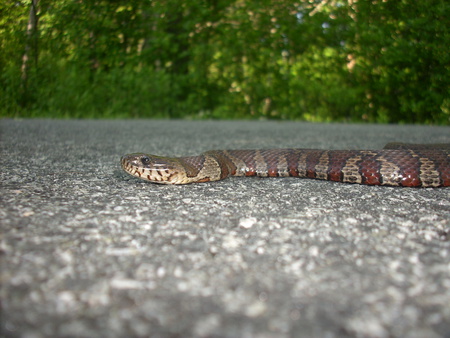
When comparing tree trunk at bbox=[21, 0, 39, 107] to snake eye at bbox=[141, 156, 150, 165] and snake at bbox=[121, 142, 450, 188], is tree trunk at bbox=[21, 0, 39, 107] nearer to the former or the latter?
snake eye at bbox=[141, 156, 150, 165]

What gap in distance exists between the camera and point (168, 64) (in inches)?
539

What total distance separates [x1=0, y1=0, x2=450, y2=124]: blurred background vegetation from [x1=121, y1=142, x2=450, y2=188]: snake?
10.9ft

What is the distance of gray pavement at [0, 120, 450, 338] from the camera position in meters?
1.11

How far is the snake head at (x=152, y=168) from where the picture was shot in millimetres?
2951

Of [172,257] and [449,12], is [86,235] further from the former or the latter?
[449,12]

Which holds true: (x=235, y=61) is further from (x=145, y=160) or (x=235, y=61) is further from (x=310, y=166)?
(x=145, y=160)

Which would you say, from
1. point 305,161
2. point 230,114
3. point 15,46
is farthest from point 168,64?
point 305,161

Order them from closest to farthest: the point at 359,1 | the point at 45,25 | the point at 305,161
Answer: the point at 305,161 < the point at 45,25 < the point at 359,1

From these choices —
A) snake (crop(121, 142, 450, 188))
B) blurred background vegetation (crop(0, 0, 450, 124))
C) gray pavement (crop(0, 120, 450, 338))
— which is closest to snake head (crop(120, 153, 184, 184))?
snake (crop(121, 142, 450, 188))

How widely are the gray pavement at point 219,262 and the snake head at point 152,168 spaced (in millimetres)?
241

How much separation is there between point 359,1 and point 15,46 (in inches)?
340

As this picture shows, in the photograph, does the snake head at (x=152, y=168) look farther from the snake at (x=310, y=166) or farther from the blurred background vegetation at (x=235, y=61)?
the blurred background vegetation at (x=235, y=61)

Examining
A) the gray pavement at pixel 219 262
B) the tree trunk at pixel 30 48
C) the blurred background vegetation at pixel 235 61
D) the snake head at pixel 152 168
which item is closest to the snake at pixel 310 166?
the snake head at pixel 152 168

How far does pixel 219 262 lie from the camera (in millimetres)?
1485
